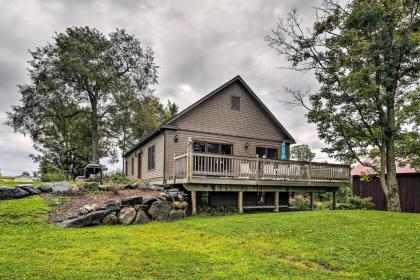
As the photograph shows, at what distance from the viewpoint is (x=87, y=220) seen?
8234 millimetres

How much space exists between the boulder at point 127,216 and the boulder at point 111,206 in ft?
0.63

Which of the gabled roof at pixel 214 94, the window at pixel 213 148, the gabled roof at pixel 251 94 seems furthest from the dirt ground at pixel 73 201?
the window at pixel 213 148

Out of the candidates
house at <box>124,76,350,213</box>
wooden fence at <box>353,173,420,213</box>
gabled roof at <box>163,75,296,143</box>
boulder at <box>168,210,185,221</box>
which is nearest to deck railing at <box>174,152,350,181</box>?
house at <box>124,76,350,213</box>

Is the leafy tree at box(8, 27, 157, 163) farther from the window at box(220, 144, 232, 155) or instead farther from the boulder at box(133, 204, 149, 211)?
the boulder at box(133, 204, 149, 211)

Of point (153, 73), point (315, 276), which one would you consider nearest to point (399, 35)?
point (315, 276)

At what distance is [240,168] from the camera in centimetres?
1245

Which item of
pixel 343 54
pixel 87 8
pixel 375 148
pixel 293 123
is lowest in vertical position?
pixel 375 148

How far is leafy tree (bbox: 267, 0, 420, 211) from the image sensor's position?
13148 mm

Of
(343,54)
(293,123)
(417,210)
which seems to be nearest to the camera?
(343,54)

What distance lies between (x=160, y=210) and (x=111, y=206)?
1.65 meters

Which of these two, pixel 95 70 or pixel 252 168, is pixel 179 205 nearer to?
pixel 252 168

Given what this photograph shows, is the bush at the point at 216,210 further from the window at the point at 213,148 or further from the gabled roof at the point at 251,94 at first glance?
the gabled roof at the point at 251,94

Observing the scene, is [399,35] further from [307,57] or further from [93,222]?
[93,222]

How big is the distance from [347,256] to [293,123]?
18.1 meters
